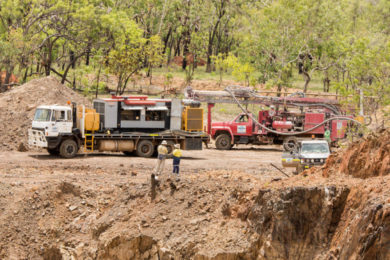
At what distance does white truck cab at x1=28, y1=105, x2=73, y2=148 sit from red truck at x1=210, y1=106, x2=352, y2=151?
362 inches

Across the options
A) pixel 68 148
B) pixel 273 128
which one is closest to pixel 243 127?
pixel 273 128

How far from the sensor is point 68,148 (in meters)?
28.9

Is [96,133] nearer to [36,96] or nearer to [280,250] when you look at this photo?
[36,96]

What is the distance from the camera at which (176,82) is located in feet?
185

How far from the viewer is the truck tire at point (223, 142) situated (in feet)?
111

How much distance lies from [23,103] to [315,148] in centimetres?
1975

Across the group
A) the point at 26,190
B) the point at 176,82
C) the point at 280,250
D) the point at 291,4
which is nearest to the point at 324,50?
the point at 291,4

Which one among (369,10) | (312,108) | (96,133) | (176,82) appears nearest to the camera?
(96,133)

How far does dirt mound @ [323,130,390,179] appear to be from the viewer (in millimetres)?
14398

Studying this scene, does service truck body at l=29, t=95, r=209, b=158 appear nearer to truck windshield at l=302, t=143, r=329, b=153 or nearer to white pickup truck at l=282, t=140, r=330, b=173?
white pickup truck at l=282, t=140, r=330, b=173

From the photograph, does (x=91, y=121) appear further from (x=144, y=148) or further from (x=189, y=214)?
(x=189, y=214)

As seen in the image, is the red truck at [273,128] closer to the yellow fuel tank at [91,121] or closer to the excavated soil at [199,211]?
the excavated soil at [199,211]

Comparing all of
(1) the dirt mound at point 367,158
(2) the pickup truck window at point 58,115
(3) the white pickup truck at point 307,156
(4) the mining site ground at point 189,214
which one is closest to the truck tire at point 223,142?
(4) the mining site ground at point 189,214

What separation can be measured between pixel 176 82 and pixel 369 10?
1080 inches
